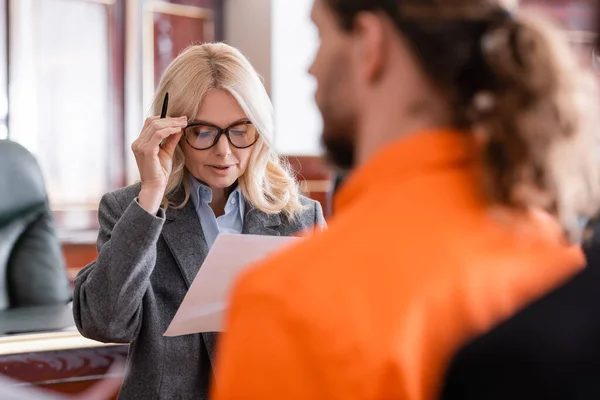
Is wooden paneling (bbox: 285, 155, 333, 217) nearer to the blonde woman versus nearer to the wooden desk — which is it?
the blonde woman

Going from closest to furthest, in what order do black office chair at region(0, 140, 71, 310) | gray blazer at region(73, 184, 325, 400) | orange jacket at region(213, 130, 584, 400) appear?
orange jacket at region(213, 130, 584, 400) → gray blazer at region(73, 184, 325, 400) → black office chair at region(0, 140, 71, 310)

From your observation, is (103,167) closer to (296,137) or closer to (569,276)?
(296,137)

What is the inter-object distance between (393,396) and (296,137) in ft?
15.5

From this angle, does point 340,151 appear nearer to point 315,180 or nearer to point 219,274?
point 219,274

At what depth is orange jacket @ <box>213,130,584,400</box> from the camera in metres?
0.56

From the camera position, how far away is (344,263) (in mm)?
596

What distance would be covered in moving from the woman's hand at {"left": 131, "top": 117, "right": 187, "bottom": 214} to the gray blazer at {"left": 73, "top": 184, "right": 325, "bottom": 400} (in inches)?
1.5

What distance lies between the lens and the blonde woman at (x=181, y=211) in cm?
143

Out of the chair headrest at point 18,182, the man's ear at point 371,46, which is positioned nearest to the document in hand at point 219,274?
the man's ear at point 371,46

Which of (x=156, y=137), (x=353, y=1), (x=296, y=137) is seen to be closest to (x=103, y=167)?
(x=296, y=137)

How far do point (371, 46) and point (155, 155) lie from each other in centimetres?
90

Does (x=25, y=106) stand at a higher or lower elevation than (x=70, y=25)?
lower

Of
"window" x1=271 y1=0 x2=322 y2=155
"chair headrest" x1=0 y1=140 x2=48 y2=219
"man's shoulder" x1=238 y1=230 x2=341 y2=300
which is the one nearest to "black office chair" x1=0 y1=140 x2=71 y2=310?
"chair headrest" x1=0 y1=140 x2=48 y2=219

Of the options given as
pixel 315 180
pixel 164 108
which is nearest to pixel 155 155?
pixel 164 108
